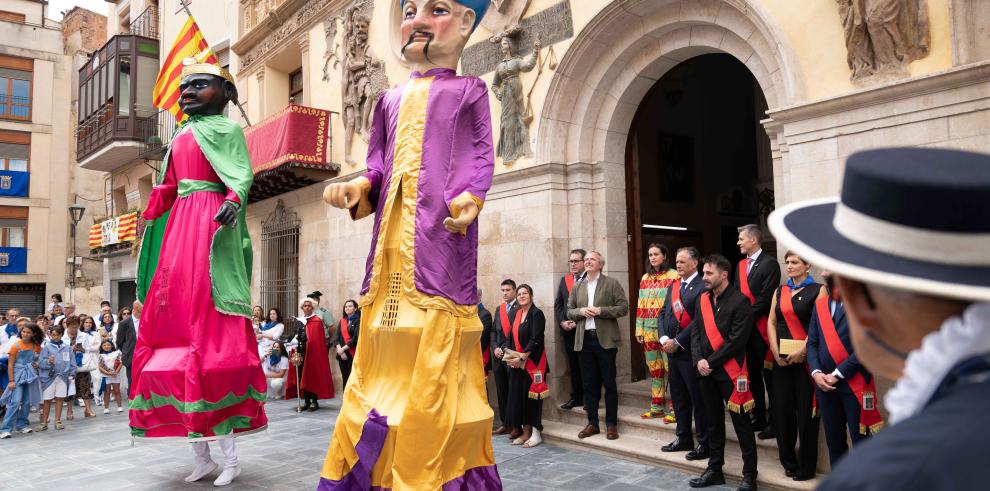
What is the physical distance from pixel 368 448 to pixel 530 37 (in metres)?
5.99

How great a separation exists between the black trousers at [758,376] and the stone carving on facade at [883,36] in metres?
2.15

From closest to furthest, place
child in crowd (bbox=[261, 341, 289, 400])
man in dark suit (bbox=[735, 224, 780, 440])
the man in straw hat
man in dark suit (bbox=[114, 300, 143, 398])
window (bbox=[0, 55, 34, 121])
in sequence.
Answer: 1. the man in straw hat
2. man in dark suit (bbox=[735, 224, 780, 440])
3. man in dark suit (bbox=[114, 300, 143, 398])
4. child in crowd (bbox=[261, 341, 289, 400])
5. window (bbox=[0, 55, 34, 121])

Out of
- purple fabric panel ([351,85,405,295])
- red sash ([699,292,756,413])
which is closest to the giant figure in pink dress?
purple fabric panel ([351,85,405,295])

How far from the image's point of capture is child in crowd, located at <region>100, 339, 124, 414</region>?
35.1 feet

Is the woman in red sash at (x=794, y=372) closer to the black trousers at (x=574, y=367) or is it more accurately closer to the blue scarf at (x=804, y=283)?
the blue scarf at (x=804, y=283)

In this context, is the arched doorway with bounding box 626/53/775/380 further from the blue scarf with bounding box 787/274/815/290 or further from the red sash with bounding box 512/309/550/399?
the blue scarf with bounding box 787/274/815/290

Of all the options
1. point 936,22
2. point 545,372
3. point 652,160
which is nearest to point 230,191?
point 545,372

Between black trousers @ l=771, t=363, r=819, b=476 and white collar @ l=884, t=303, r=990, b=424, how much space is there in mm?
4364

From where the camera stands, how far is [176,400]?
484 centimetres

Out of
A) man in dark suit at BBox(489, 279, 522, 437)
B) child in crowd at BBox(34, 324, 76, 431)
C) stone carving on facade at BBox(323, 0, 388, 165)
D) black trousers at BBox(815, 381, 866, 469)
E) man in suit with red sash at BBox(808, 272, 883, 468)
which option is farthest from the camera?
stone carving on facade at BBox(323, 0, 388, 165)

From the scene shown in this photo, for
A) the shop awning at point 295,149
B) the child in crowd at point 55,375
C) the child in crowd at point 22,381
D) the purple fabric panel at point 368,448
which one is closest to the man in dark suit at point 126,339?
the child in crowd at point 55,375

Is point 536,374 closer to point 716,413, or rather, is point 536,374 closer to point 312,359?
point 716,413

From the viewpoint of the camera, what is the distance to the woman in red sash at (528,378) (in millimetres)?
7039

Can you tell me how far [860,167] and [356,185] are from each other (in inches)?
117
